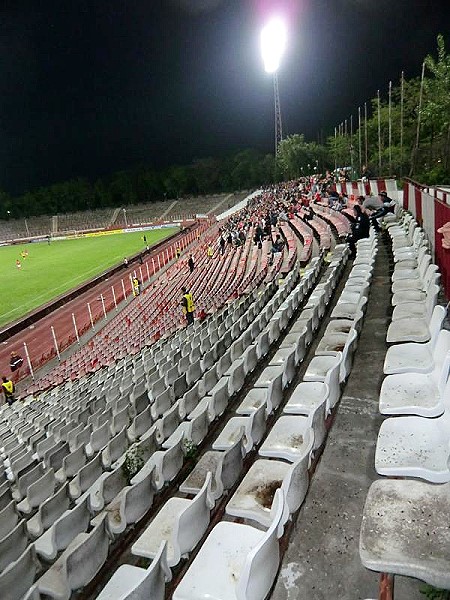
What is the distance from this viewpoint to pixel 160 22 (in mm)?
75625

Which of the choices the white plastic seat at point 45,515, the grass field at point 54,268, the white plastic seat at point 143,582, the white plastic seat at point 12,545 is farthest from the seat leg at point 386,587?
the grass field at point 54,268

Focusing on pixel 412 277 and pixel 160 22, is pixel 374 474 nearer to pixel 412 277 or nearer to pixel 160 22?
pixel 412 277

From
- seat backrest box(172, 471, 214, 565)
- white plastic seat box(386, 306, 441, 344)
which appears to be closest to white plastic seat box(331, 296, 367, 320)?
white plastic seat box(386, 306, 441, 344)

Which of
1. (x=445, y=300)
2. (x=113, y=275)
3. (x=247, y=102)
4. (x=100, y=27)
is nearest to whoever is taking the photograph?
(x=445, y=300)

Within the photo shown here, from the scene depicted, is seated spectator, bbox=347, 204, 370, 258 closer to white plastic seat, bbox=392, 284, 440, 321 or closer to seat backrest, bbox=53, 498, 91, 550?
white plastic seat, bbox=392, 284, 440, 321

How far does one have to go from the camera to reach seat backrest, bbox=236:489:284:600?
2.07 meters

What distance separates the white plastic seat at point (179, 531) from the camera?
273 centimetres

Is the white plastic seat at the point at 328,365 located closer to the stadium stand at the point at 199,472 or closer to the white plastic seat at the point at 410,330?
the stadium stand at the point at 199,472

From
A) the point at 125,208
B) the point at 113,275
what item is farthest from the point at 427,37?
the point at 125,208

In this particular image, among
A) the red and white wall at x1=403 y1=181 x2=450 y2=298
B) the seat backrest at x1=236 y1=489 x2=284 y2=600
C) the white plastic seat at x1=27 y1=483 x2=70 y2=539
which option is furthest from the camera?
the red and white wall at x1=403 y1=181 x2=450 y2=298

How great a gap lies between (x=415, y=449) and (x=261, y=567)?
1283 mm

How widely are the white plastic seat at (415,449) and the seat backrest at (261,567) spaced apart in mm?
847

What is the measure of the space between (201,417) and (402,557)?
106 inches

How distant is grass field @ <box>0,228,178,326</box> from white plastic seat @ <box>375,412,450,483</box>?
25.6m
